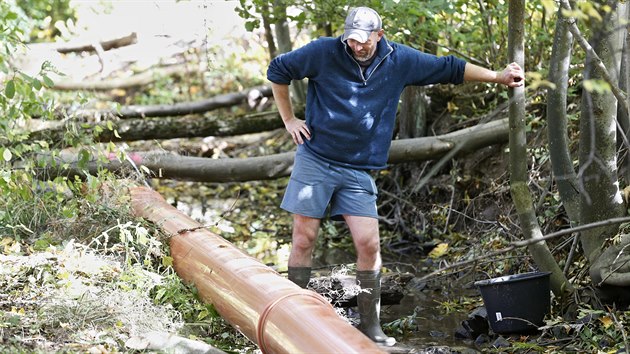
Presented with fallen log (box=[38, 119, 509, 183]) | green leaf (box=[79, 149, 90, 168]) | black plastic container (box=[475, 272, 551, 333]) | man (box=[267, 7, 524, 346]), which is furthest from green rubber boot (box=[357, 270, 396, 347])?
fallen log (box=[38, 119, 509, 183])

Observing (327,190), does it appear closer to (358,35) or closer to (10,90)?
(358,35)

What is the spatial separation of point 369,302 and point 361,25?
1.74 metres

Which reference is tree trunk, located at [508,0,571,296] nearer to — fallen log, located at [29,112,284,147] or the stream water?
the stream water

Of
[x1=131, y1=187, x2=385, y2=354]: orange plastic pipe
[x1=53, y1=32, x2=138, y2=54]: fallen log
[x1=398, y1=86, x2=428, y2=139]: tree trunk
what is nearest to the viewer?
[x1=131, y1=187, x2=385, y2=354]: orange plastic pipe

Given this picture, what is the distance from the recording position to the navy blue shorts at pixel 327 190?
227 inches

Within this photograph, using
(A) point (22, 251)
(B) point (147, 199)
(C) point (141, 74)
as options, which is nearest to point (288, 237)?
(B) point (147, 199)

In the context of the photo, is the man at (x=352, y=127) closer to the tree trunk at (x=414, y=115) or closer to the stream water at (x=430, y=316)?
the stream water at (x=430, y=316)

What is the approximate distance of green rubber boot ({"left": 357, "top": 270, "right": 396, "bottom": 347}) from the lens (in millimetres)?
5707

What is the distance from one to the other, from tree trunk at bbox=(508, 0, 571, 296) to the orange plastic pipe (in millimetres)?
1674

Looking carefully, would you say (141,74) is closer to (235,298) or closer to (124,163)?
(124,163)

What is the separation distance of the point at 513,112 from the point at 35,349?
3069 mm

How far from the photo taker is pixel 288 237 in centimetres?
934

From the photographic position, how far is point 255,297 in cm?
A: 490

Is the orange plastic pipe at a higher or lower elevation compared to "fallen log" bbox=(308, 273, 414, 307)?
higher
